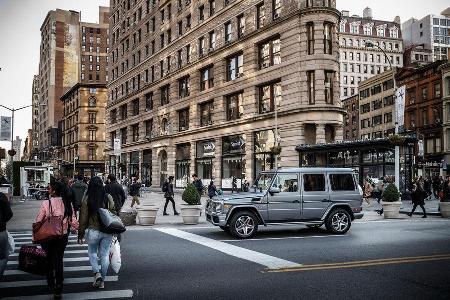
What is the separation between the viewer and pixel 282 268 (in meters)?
8.69

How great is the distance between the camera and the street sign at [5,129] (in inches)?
1160

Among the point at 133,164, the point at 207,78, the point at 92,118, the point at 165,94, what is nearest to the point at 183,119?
the point at 165,94

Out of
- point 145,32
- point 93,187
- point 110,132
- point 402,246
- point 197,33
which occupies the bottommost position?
point 402,246

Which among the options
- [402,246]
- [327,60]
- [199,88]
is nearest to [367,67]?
[199,88]

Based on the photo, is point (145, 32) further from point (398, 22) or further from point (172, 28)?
point (398, 22)

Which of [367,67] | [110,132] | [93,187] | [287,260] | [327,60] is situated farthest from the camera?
[367,67]

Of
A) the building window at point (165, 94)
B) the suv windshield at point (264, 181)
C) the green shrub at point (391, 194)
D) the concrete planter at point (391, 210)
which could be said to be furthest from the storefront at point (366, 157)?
the building window at point (165, 94)

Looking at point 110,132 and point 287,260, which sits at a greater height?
point 110,132

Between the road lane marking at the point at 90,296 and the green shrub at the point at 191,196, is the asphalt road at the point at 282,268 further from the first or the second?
the green shrub at the point at 191,196

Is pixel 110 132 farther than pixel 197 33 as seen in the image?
Yes

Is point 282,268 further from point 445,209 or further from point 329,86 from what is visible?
point 329,86

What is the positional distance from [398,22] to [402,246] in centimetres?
11530

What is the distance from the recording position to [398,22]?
373ft

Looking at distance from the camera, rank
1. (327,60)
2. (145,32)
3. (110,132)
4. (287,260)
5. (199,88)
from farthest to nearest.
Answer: (110,132)
(145,32)
(199,88)
(327,60)
(287,260)
